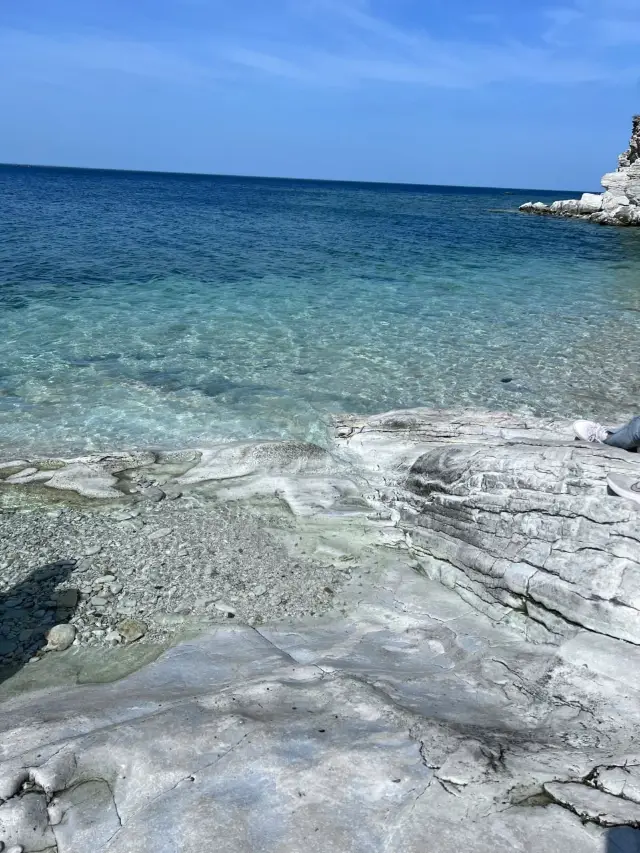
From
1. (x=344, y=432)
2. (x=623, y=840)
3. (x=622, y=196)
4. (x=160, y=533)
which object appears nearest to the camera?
(x=623, y=840)

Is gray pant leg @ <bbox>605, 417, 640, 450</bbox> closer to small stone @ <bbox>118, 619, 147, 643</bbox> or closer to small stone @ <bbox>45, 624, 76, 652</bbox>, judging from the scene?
small stone @ <bbox>118, 619, 147, 643</bbox>

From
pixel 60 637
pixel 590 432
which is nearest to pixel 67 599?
pixel 60 637

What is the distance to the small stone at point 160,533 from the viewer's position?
7281mm

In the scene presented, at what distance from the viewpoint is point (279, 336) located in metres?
16.4

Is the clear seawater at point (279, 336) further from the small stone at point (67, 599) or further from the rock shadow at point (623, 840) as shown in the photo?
the rock shadow at point (623, 840)

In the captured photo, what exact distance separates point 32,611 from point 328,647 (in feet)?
9.61

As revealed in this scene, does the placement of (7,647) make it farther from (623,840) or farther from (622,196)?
(622,196)

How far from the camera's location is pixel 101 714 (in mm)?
4145

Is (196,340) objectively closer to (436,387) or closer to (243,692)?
(436,387)

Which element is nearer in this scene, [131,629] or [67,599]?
[131,629]

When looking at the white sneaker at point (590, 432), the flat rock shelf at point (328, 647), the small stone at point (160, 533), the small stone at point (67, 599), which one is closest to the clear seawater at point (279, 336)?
the flat rock shelf at point (328, 647)

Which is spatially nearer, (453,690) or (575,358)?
(453,690)

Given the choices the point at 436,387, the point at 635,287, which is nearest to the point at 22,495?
the point at 436,387

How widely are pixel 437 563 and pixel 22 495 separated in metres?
5.54
